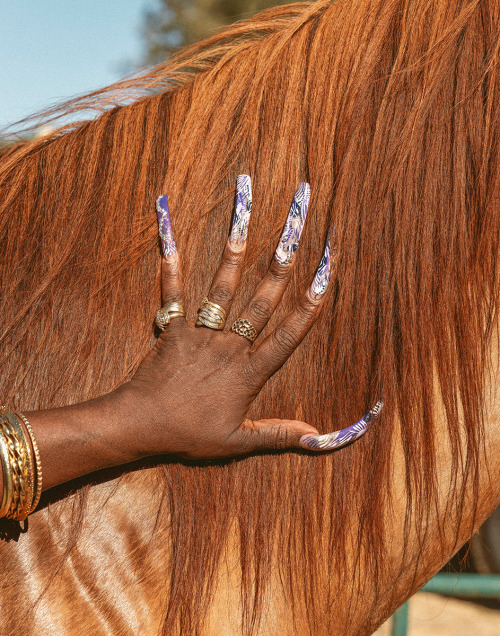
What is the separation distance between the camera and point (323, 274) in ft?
2.79

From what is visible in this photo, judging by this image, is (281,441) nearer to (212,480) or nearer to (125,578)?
(212,480)

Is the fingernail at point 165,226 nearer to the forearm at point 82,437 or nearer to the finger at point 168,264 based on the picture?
the finger at point 168,264

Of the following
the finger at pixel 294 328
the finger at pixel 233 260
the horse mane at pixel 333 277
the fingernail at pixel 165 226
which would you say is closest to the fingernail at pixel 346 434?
the horse mane at pixel 333 277

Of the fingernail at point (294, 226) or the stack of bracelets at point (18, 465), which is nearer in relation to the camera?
the stack of bracelets at point (18, 465)

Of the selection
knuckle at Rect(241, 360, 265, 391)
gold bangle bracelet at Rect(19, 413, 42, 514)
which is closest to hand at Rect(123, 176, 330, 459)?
knuckle at Rect(241, 360, 265, 391)

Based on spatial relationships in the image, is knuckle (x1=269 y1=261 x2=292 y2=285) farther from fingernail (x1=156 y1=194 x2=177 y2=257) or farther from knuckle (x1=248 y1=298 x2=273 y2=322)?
fingernail (x1=156 y1=194 x2=177 y2=257)

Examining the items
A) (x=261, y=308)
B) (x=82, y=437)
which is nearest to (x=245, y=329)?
(x=261, y=308)

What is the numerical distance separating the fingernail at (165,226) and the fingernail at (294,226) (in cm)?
15

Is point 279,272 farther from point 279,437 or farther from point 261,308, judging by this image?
point 279,437

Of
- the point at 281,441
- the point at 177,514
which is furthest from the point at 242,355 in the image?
the point at 177,514

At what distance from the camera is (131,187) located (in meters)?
0.96

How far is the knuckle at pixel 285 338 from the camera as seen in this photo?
2.75 ft

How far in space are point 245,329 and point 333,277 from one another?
147 millimetres

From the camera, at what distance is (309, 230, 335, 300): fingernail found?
85cm
